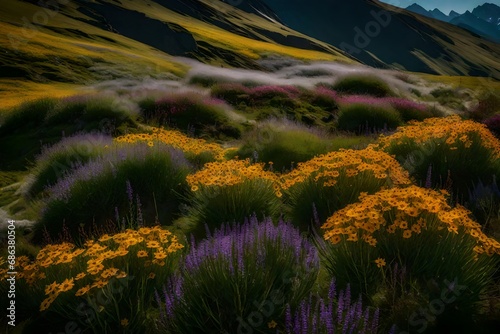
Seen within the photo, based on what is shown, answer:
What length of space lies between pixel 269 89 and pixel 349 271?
1685cm

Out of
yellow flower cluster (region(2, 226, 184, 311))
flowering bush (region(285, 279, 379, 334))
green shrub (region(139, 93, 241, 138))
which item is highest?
flowering bush (region(285, 279, 379, 334))

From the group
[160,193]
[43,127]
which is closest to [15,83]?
[43,127]

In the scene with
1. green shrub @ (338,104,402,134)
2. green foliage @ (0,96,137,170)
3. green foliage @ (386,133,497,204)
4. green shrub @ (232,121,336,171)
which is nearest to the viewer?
green foliage @ (386,133,497,204)

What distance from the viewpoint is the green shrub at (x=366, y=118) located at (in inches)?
583

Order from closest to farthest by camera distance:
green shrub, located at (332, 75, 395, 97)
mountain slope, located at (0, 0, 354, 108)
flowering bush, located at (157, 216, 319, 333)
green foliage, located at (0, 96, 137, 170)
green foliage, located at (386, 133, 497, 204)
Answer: flowering bush, located at (157, 216, 319, 333), green foliage, located at (386, 133, 497, 204), green foliage, located at (0, 96, 137, 170), green shrub, located at (332, 75, 395, 97), mountain slope, located at (0, 0, 354, 108)

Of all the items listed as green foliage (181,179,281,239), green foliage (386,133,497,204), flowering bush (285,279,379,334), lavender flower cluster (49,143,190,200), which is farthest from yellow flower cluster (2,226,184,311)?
green foliage (386,133,497,204)

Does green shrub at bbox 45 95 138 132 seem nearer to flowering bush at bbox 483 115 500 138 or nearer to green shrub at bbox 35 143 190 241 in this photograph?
green shrub at bbox 35 143 190 241

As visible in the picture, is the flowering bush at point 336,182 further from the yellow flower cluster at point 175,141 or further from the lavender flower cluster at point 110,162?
the yellow flower cluster at point 175,141

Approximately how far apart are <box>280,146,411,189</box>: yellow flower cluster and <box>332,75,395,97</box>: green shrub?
52.2 feet

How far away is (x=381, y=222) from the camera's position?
390cm

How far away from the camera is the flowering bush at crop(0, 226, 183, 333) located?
12.7ft

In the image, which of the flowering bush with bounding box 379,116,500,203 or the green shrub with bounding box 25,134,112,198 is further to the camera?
the green shrub with bounding box 25,134,112,198

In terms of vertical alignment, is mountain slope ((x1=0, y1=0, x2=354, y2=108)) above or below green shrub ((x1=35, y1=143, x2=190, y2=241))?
below

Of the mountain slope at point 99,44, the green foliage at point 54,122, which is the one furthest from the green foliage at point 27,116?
the mountain slope at point 99,44
